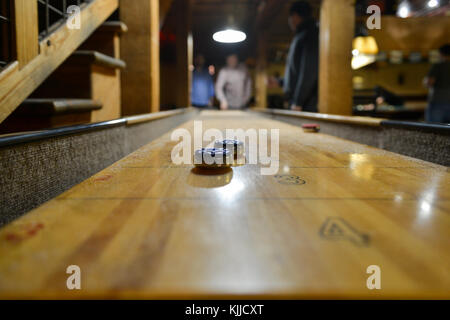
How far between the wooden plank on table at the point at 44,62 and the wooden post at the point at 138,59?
0.84 metres

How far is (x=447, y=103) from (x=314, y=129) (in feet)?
13.2

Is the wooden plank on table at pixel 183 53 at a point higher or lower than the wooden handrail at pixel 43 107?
higher

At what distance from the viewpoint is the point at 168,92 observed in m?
10.3

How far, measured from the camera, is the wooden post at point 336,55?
156 inches

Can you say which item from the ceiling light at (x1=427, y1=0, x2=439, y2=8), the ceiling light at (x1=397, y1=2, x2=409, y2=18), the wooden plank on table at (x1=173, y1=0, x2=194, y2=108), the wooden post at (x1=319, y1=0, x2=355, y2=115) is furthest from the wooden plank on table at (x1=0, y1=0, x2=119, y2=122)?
the ceiling light at (x1=397, y1=2, x2=409, y2=18)

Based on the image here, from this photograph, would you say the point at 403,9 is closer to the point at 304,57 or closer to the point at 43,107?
the point at 304,57

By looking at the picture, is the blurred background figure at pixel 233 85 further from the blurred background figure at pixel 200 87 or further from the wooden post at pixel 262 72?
the wooden post at pixel 262 72

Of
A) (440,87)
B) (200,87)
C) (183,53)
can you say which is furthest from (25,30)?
(200,87)

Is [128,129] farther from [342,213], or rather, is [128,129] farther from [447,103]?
[447,103]

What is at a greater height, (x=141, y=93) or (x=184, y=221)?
(x=141, y=93)

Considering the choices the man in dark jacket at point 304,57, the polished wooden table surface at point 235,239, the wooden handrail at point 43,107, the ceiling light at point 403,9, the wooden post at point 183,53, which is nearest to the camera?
the polished wooden table surface at point 235,239

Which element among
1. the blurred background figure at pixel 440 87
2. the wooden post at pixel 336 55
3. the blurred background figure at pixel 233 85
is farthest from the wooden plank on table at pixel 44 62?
the blurred background figure at pixel 233 85

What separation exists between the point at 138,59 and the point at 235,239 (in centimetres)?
331

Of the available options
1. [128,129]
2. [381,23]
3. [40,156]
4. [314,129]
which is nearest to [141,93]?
[128,129]
